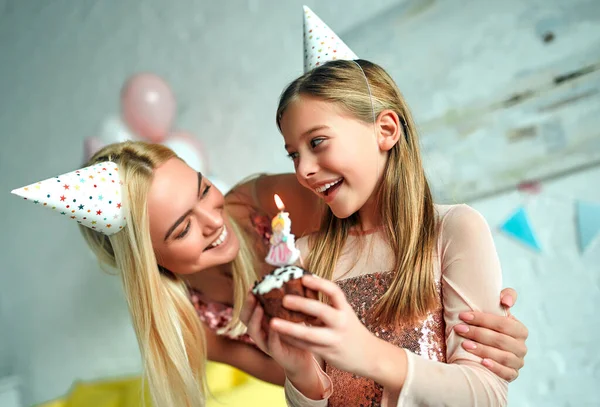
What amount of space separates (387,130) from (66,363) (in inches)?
113

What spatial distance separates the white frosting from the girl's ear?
0.39m

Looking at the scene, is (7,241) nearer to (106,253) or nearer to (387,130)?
(106,253)

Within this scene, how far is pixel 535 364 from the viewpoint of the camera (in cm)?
226

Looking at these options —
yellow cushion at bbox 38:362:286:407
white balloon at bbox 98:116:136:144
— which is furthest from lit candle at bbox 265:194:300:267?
white balloon at bbox 98:116:136:144

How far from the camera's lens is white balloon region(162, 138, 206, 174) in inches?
101

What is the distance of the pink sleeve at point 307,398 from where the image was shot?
3.51 ft

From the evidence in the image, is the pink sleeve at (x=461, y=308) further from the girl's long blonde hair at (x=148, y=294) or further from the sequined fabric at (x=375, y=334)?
the girl's long blonde hair at (x=148, y=294)

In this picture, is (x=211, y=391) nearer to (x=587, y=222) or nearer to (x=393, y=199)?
(x=393, y=199)

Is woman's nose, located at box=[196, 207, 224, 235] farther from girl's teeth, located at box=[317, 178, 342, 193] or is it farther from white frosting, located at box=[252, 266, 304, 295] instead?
white frosting, located at box=[252, 266, 304, 295]

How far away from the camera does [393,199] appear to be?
119 cm

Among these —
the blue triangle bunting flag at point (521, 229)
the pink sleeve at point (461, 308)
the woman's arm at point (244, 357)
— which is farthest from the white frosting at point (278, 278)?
the blue triangle bunting flag at point (521, 229)

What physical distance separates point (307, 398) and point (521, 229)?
5.02ft

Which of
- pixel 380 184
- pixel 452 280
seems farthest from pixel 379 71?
pixel 452 280

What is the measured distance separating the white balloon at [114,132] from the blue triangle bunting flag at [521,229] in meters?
1.71
